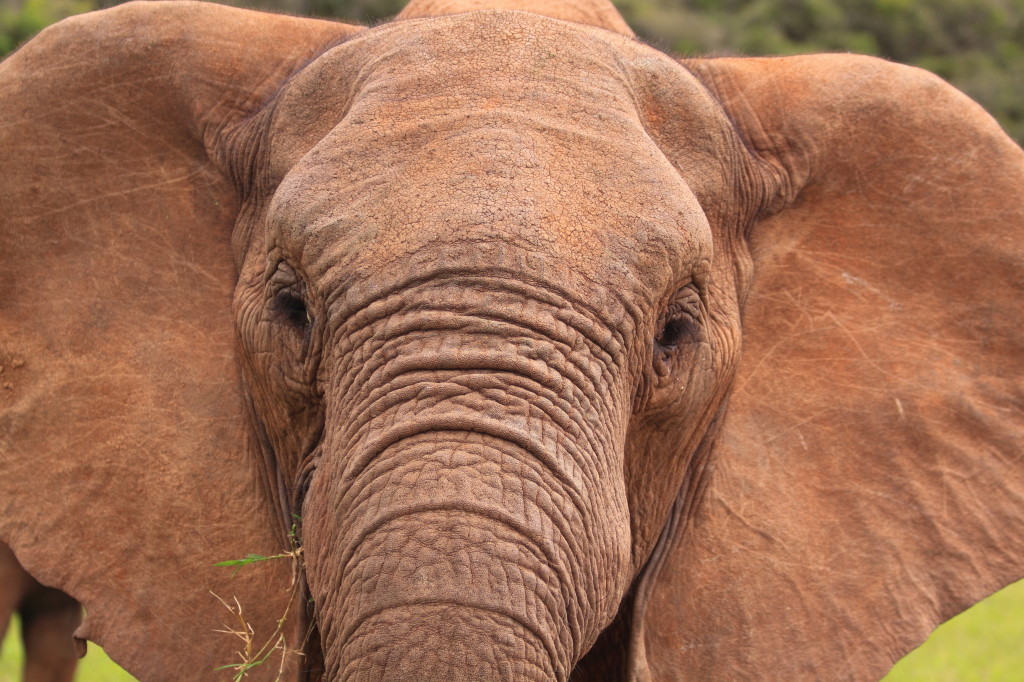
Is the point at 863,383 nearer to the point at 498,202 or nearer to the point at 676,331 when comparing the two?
the point at 676,331

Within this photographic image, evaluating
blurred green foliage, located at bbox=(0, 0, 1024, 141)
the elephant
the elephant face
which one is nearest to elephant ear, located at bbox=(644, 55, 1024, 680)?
the elephant

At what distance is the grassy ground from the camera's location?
24.9 ft

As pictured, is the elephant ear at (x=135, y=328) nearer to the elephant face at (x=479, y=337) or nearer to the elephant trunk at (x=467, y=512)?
the elephant face at (x=479, y=337)

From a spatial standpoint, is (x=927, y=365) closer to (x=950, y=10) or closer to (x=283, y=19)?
(x=283, y=19)

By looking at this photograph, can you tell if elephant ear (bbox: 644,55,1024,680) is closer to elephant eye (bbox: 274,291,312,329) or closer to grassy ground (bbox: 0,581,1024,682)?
elephant eye (bbox: 274,291,312,329)

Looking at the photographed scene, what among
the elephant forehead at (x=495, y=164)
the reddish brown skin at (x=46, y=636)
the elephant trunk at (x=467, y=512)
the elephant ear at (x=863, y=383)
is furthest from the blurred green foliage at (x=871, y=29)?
the elephant trunk at (x=467, y=512)

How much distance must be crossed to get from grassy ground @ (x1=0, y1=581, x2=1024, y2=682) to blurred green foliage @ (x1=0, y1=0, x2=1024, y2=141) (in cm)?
1726

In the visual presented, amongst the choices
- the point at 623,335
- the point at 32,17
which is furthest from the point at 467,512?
the point at 32,17

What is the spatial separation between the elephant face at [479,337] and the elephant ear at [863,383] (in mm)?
301

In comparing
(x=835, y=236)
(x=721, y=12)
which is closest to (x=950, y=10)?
(x=721, y=12)

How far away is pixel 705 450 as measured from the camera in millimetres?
3064

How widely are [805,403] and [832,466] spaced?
15cm

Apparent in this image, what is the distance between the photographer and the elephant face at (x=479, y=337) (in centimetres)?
215

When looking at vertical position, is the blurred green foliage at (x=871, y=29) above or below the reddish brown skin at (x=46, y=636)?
below
